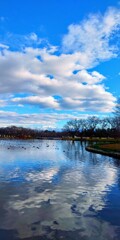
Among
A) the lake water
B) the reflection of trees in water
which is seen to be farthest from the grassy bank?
the lake water

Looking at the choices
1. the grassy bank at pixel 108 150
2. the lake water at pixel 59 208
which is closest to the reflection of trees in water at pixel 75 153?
the grassy bank at pixel 108 150

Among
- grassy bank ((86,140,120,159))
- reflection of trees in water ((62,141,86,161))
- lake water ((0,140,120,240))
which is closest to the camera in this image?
lake water ((0,140,120,240))

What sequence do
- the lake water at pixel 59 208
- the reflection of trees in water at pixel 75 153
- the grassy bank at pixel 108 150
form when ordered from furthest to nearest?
the reflection of trees in water at pixel 75 153 → the grassy bank at pixel 108 150 → the lake water at pixel 59 208

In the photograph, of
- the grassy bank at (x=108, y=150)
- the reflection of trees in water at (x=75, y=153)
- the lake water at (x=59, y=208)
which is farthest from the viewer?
the reflection of trees in water at (x=75, y=153)

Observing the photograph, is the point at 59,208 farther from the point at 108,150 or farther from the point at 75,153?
the point at 75,153

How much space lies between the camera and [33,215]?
38.0 ft

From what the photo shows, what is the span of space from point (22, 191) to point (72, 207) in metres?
4.03

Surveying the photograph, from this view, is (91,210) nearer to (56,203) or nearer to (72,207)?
(72,207)

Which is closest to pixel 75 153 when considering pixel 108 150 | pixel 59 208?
pixel 108 150

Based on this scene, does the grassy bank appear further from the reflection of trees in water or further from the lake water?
the lake water

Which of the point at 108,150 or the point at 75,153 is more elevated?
the point at 108,150

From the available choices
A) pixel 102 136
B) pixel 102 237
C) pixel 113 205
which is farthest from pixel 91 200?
pixel 102 136

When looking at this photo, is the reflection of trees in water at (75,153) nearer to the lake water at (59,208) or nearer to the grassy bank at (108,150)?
the grassy bank at (108,150)

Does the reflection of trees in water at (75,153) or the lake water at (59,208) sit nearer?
the lake water at (59,208)
